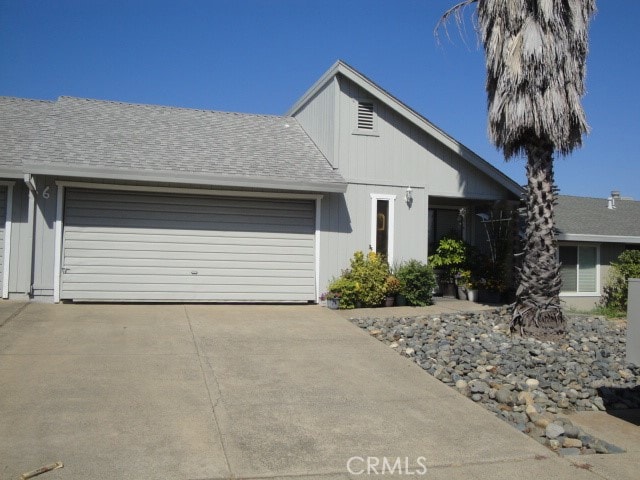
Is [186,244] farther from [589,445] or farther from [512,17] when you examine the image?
[589,445]

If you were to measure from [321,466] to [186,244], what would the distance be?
8.21 m

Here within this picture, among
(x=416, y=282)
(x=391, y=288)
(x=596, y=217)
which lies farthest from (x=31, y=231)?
(x=596, y=217)

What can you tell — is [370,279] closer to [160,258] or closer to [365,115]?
[365,115]

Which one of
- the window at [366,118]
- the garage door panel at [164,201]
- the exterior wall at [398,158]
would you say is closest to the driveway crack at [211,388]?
the garage door panel at [164,201]

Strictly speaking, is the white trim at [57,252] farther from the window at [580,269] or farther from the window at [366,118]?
the window at [580,269]

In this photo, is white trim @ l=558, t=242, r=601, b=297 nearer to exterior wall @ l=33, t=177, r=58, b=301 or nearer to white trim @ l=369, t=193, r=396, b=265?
white trim @ l=369, t=193, r=396, b=265

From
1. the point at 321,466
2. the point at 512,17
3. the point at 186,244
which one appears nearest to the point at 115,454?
the point at 321,466

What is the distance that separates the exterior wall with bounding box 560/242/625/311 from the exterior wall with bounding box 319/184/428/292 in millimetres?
5147

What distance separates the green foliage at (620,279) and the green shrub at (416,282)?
6.38m

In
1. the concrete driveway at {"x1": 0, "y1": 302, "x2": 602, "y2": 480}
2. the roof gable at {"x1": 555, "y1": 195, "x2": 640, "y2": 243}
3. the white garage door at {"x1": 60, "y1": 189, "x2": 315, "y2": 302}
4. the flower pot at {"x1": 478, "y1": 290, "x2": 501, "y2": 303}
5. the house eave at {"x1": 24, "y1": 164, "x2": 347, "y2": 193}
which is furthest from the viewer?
the roof gable at {"x1": 555, "y1": 195, "x2": 640, "y2": 243}

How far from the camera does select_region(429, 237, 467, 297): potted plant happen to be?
15648 millimetres

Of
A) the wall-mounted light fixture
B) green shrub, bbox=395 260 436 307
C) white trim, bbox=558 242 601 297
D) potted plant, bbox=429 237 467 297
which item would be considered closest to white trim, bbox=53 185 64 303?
green shrub, bbox=395 260 436 307

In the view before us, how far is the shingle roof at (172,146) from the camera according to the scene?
12.2 metres

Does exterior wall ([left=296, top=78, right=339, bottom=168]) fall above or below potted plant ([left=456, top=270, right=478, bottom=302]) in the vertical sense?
above
